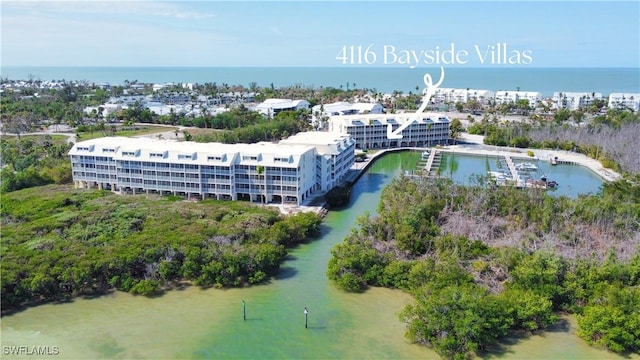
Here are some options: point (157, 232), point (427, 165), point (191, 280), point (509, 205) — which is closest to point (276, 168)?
point (157, 232)

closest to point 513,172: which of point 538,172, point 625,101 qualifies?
point 538,172

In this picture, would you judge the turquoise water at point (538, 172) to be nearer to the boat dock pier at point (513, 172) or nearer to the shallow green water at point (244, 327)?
the boat dock pier at point (513, 172)

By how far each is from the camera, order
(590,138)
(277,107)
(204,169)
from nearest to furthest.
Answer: (204,169) → (590,138) → (277,107)

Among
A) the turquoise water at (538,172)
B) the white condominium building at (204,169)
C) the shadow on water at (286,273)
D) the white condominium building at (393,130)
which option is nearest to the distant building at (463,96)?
the white condominium building at (393,130)

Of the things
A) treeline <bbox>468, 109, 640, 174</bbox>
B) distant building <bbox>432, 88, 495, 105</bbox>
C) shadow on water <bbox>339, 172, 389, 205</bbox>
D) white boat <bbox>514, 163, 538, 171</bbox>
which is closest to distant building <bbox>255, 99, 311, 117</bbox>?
treeline <bbox>468, 109, 640, 174</bbox>

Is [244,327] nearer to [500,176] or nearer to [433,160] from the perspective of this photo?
[500,176]

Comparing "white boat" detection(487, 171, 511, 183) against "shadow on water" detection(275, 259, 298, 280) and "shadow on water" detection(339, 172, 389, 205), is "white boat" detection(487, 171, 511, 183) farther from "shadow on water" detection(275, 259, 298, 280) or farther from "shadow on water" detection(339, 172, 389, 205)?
"shadow on water" detection(275, 259, 298, 280)
